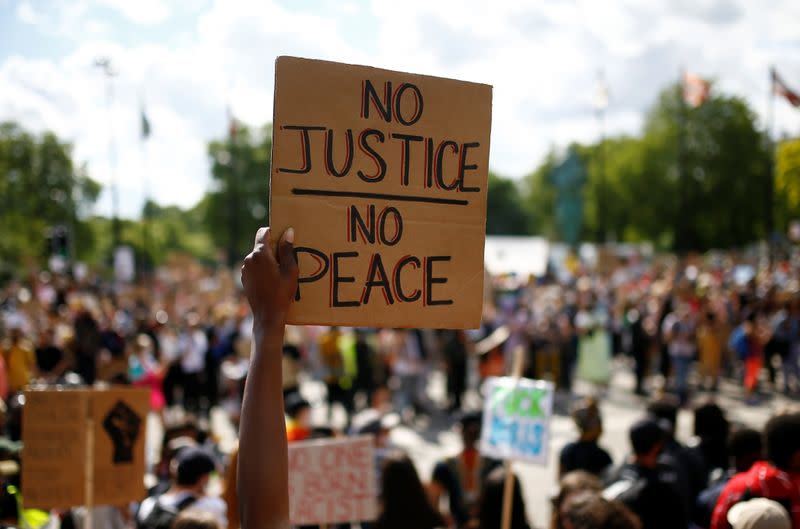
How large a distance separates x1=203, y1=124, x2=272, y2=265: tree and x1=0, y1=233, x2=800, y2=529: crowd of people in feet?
142

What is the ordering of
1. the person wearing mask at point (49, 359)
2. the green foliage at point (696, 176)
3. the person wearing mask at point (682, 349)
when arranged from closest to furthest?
the person wearing mask at point (49, 359) → the person wearing mask at point (682, 349) → the green foliage at point (696, 176)

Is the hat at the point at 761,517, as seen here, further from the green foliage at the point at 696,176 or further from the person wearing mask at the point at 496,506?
the green foliage at the point at 696,176

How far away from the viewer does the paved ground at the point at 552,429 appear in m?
8.84

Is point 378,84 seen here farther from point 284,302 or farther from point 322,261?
point 284,302

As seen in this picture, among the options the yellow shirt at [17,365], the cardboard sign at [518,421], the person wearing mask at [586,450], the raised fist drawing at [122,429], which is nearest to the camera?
the raised fist drawing at [122,429]

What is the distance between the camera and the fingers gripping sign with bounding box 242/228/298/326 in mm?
1739

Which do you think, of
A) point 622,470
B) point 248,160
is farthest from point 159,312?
point 248,160

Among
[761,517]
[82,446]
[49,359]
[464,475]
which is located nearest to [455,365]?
[49,359]

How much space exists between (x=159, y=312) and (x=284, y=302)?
15236 mm

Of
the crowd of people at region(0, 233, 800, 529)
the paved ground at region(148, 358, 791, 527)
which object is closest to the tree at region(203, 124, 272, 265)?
the crowd of people at region(0, 233, 800, 529)

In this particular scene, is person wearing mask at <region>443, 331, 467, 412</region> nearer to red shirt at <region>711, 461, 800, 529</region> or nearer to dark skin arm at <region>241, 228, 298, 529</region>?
red shirt at <region>711, 461, 800, 529</region>

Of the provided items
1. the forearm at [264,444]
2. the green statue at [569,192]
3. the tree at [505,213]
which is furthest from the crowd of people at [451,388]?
the tree at [505,213]

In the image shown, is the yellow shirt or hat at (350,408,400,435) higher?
hat at (350,408,400,435)

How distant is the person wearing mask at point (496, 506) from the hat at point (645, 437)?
875 mm
